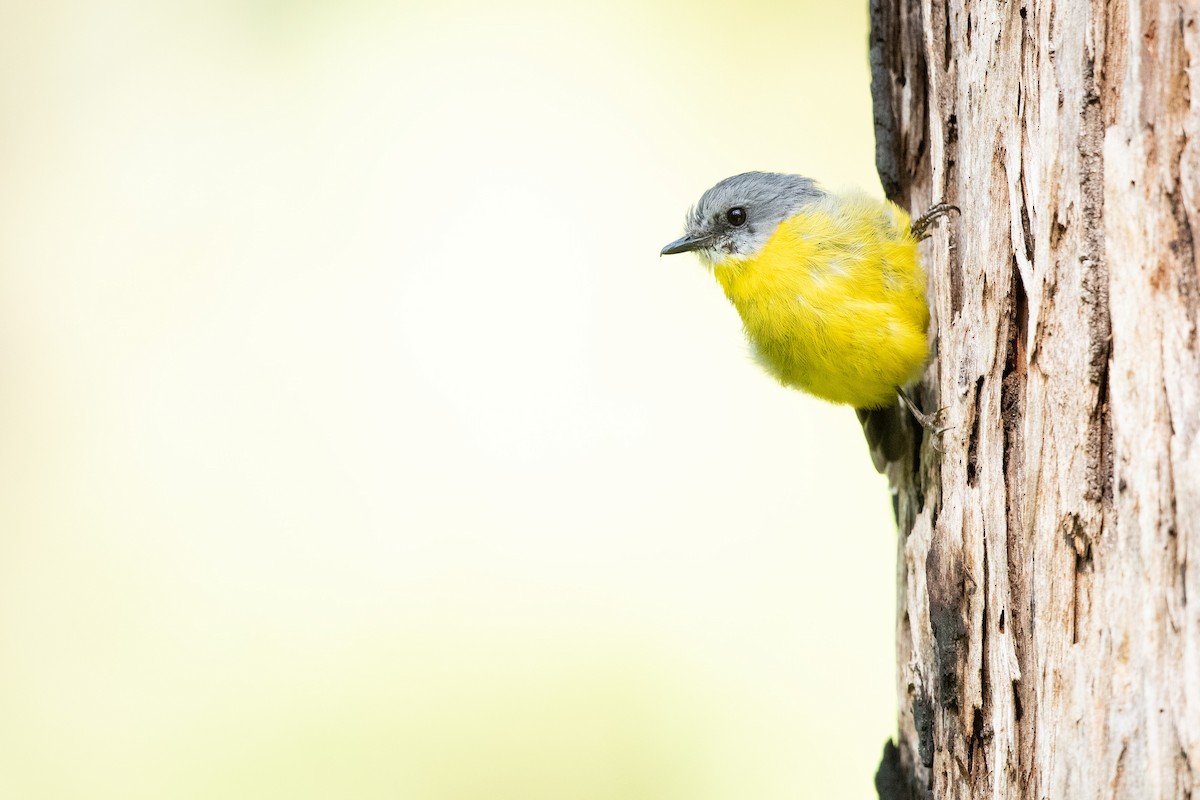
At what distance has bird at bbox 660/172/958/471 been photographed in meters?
2.95

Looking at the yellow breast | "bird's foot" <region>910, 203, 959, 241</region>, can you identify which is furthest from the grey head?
"bird's foot" <region>910, 203, 959, 241</region>

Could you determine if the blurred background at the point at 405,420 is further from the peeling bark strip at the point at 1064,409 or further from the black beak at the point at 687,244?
the peeling bark strip at the point at 1064,409

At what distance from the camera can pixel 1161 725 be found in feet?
5.71

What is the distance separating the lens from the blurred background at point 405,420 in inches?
203

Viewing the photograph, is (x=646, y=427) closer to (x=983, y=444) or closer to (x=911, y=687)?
(x=911, y=687)

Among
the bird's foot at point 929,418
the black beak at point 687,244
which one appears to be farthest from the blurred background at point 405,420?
the bird's foot at point 929,418

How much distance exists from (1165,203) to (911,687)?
140cm

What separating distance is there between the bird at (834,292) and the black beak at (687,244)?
0.39ft

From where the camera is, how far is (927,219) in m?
2.82

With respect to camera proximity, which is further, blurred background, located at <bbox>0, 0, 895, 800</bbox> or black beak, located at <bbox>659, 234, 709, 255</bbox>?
blurred background, located at <bbox>0, 0, 895, 800</bbox>

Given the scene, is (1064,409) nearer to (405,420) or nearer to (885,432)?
(885,432)

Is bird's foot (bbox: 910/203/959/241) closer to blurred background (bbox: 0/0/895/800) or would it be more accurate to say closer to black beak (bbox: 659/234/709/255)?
black beak (bbox: 659/234/709/255)

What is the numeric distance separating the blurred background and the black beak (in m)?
1.79

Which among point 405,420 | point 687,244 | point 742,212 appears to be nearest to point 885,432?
point 742,212
